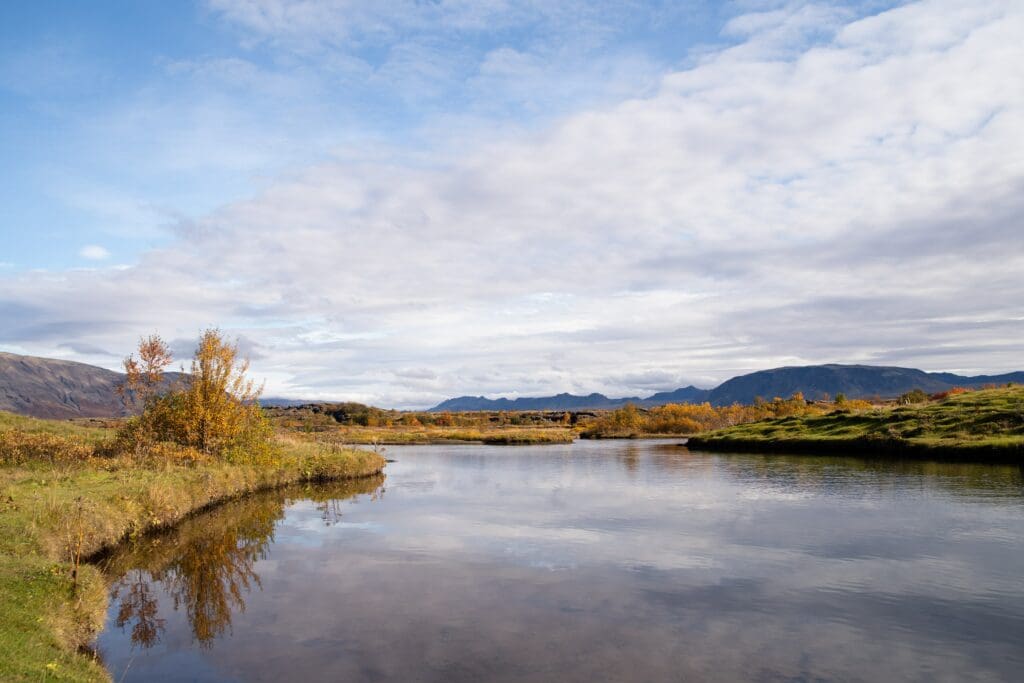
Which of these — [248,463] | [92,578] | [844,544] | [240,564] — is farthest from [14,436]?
[844,544]

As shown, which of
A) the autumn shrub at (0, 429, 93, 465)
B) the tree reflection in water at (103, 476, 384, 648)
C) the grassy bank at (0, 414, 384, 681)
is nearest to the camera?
the grassy bank at (0, 414, 384, 681)

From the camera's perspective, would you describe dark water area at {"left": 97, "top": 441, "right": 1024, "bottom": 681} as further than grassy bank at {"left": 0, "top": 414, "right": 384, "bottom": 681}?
Yes

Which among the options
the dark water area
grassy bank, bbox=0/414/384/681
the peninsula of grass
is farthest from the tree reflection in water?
the peninsula of grass

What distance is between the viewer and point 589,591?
19.7 metres

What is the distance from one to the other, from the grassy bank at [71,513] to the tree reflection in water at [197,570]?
1151 mm

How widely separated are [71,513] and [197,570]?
4.52m

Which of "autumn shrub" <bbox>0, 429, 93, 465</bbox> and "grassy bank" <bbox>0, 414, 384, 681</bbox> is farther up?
"autumn shrub" <bbox>0, 429, 93, 465</bbox>

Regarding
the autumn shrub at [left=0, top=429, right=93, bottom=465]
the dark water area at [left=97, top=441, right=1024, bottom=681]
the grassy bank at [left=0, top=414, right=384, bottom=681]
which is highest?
the autumn shrub at [left=0, top=429, right=93, bottom=465]

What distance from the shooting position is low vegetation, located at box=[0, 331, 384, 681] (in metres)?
13.4

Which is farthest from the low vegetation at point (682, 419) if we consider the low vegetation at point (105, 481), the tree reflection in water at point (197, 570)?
the tree reflection in water at point (197, 570)

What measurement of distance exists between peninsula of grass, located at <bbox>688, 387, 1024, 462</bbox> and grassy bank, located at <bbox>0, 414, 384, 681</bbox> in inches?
1949

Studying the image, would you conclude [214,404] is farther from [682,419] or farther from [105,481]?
[682,419]

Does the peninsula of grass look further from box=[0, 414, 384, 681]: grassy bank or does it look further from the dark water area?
box=[0, 414, 384, 681]: grassy bank

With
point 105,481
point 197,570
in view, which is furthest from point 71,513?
point 105,481
